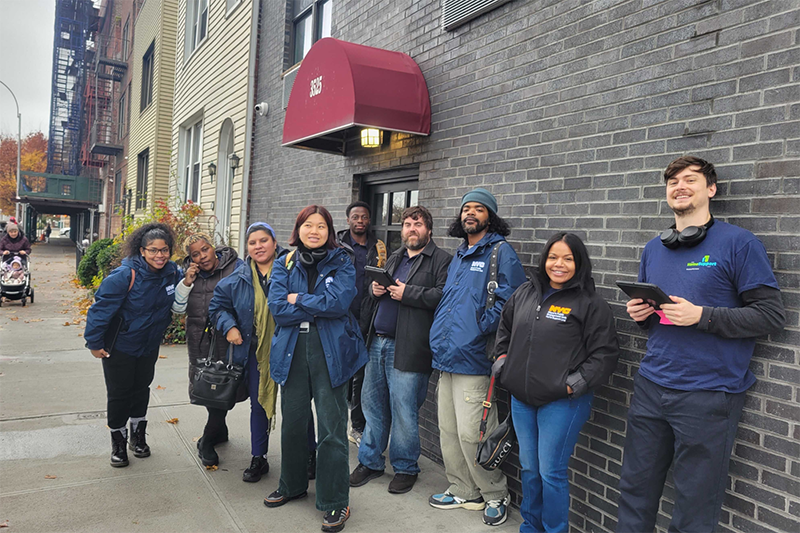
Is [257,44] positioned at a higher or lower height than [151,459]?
higher

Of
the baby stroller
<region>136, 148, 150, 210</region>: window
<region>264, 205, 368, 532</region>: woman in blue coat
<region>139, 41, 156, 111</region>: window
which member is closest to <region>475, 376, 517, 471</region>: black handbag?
<region>264, 205, 368, 532</region>: woman in blue coat

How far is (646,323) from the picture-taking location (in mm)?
2822

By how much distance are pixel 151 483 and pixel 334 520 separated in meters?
1.49

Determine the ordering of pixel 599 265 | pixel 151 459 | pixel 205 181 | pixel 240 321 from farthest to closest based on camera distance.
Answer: pixel 205 181
pixel 151 459
pixel 240 321
pixel 599 265

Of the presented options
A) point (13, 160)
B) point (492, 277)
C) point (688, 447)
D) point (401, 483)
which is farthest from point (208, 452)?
point (13, 160)

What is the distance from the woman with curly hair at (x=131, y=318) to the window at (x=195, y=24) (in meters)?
10.1

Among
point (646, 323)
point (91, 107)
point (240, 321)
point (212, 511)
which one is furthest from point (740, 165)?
point (91, 107)

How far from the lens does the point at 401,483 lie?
4.07 meters

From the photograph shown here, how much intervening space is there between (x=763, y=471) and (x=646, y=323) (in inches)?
32.2

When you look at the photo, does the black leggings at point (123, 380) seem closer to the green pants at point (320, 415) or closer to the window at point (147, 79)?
the green pants at point (320, 415)

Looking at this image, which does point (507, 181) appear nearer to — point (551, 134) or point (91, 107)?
point (551, 134)

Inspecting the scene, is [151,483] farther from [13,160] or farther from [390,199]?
[13,160]

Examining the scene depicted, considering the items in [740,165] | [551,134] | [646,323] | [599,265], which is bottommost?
[646,323]

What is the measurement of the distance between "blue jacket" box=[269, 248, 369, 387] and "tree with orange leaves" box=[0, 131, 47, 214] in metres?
51.3
